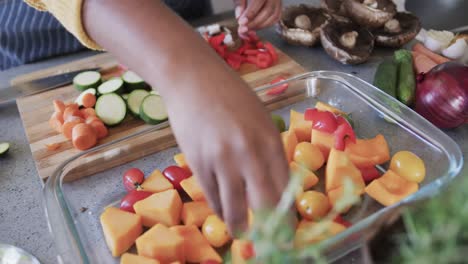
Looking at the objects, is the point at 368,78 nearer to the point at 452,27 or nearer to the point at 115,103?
the point at 452,27

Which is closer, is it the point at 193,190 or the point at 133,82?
the point at 193,190

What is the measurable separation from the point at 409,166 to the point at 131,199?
577 millimetres

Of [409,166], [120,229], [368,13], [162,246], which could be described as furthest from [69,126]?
[368,13]

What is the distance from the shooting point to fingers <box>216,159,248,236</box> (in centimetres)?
49

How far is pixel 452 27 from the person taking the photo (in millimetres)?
1732

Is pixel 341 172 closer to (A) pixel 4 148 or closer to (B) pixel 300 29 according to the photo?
(B) pixel 300 29

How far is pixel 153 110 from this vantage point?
1202mm

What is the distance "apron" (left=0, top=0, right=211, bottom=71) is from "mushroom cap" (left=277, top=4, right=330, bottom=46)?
2.35ft

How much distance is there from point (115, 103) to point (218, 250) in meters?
0.57

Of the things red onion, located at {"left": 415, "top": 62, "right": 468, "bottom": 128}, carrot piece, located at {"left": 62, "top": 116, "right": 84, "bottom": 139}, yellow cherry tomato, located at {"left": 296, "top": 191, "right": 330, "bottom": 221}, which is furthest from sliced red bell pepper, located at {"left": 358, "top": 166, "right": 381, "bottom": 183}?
carrot piece, located at {"left": 62, "top": 116, "right": 84, "bottom": 139}

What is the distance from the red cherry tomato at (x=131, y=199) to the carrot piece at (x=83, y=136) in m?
0.24

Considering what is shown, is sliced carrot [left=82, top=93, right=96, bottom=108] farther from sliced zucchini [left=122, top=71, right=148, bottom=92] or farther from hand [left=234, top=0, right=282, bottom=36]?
hand [left=234, top=0, right=282, bottom=36]

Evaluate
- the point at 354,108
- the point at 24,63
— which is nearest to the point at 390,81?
the point at 354,108

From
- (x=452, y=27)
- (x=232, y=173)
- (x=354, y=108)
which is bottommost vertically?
(x=452, y=27)
